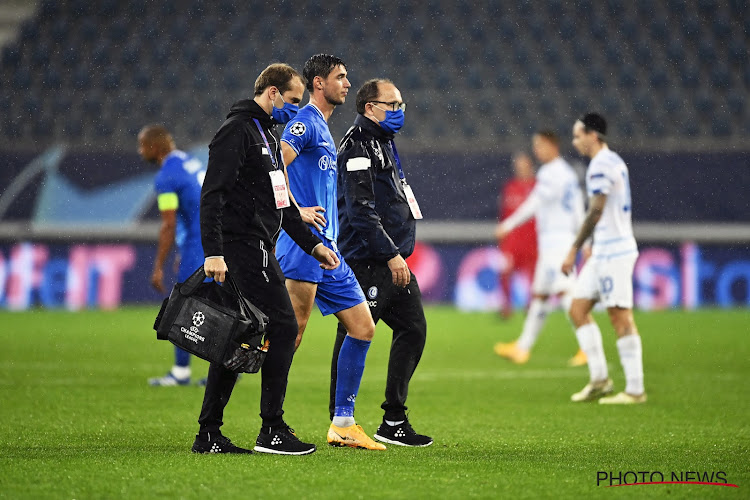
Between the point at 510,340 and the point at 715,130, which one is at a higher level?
the point at 715,130

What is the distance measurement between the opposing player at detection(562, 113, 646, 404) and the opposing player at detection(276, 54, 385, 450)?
259 centimetres

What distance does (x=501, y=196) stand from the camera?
1709 centimetres

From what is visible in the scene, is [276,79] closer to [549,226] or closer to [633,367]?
[633,367]

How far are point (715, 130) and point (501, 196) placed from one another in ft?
16.9

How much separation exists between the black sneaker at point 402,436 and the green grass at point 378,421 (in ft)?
0.40

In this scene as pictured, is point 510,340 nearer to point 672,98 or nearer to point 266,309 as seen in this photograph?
point 266,309

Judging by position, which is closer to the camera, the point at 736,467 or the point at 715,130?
the point at 736,467

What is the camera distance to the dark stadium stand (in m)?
19.7

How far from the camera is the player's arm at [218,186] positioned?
4.61 m

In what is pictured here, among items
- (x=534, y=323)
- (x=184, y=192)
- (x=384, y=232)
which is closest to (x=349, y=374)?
(x=384, y=232)

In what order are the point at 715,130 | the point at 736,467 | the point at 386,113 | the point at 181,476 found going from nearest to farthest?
the point at 181,476
the point at 736,467
the point at 386,113
the point at 715,130

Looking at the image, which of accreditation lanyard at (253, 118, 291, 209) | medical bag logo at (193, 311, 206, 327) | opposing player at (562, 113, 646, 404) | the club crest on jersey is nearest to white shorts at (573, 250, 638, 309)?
opposing player at (562, 113, 646, 404)

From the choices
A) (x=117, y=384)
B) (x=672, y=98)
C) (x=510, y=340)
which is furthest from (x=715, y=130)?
(x=117, y=384)

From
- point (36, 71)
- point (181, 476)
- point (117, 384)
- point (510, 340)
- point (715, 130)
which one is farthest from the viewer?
point (36, 71)
